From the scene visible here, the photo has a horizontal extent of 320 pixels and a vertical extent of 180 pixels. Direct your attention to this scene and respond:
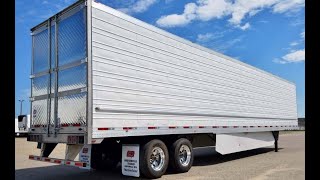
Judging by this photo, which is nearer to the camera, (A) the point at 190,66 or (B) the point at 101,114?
(B) the point at 101,114

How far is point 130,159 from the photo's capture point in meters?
8.05

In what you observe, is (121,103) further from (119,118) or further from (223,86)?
(223,86)

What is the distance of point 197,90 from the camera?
10.4 m

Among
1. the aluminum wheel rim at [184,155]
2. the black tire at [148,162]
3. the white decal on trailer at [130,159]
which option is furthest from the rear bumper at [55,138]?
the aluminum wheel rim at [184,155]

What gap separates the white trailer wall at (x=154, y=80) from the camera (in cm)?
733

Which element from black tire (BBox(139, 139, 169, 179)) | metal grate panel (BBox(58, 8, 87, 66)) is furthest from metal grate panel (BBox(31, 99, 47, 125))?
black tire (BBox(139, 139, 169, 179))

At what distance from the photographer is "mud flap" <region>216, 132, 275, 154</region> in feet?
37.9

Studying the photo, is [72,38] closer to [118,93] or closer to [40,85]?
[118,93]

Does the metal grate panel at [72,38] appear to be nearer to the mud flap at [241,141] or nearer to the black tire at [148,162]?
the black tire at [148,162]

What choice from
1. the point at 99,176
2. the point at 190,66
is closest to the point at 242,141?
the point at 190,66

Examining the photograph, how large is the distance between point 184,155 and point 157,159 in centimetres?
123

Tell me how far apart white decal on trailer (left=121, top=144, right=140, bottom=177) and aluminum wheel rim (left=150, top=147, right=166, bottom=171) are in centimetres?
44

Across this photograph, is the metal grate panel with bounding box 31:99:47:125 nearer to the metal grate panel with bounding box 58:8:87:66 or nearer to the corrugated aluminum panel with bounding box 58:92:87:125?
the corrugated aluminum panel with bounding box 58:92:87:125

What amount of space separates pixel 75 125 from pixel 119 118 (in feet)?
3.15
